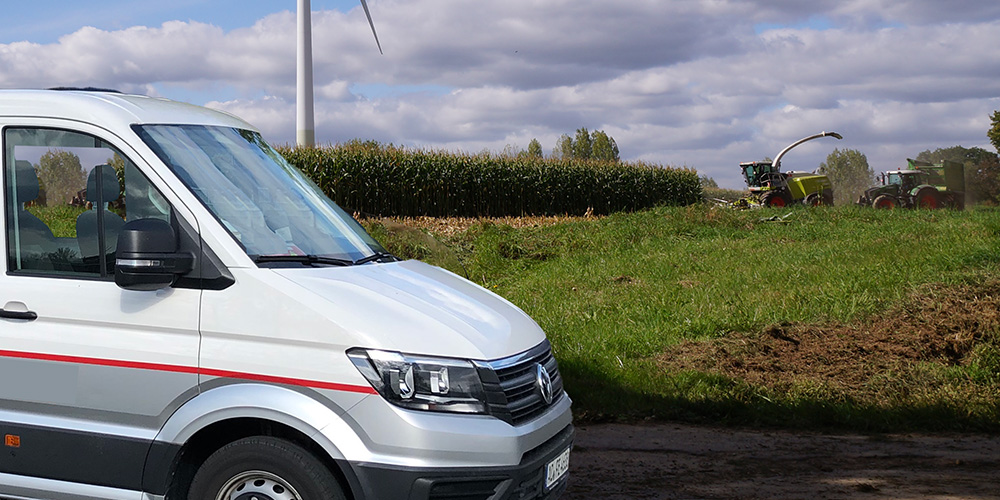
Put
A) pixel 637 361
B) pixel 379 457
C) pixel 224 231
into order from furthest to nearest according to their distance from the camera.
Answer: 1. pixel 637 361
2. pixel 224 231
3. pixel 379 457

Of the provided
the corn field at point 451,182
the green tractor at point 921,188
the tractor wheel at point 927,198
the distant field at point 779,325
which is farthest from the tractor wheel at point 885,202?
the distant field at point 779,325

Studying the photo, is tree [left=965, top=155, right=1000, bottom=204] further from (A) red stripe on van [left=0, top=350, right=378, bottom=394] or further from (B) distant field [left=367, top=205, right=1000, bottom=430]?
(A) red stripe on van [left=0, top=350, right=378, bottom=394]

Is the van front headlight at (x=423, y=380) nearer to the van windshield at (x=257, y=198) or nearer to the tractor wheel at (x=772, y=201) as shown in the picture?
the van windshield at (x=257, y=198)

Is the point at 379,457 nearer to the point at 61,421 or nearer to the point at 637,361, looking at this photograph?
the point at 61,421

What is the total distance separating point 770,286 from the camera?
507 inches

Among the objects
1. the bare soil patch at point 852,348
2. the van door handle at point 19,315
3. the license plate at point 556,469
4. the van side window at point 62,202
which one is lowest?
the bare soil patch at point 852,348

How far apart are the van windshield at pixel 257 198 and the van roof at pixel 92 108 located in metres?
0.08

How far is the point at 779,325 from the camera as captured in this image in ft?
35.0

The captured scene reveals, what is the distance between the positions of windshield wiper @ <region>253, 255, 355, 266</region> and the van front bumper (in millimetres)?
1053

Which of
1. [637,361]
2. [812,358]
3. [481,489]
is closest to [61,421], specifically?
[481,489]

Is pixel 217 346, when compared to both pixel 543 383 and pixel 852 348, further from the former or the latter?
pixel 852 348

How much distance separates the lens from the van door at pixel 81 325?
A: 4137 millimetres

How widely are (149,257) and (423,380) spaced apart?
1.34 m

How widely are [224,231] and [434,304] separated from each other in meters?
1.02
